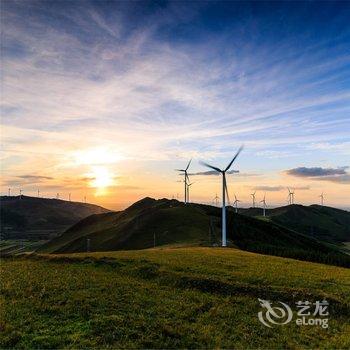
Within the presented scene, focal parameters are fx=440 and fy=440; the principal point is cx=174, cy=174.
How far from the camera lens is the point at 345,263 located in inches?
4060

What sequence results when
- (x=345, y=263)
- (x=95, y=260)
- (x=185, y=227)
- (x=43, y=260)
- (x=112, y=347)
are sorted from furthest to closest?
(x=185, y=227) → (x=345, y=263) → (x=43, y=260) → (x=95, y=260) → (x=112, y=347)

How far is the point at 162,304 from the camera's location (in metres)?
37.6

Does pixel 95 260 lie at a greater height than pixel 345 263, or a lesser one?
greater

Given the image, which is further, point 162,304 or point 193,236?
point 193,236

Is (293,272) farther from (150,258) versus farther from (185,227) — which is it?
(185,227)

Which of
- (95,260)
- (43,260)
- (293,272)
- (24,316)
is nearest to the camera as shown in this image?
(24,316)

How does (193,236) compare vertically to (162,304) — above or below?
below

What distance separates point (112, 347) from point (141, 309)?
26.0 feet

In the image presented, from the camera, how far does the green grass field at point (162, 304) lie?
29.8m

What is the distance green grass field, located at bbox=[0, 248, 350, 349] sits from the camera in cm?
2983

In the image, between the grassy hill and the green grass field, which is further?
the grassy hill

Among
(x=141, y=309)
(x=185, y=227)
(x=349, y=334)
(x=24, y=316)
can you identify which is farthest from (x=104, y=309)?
(x=185, y=227)

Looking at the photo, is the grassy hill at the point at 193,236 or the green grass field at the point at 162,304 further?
the grassy hill at the point at 193,236

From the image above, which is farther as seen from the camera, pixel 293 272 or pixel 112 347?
pixel 293 272
